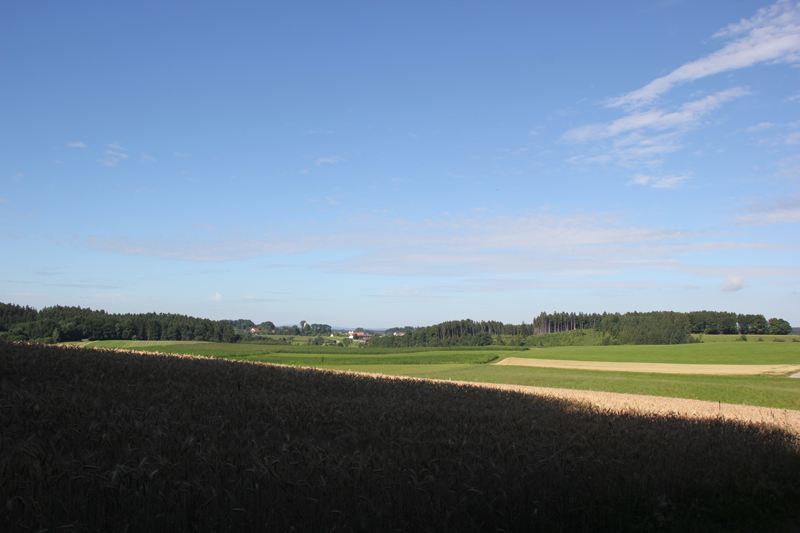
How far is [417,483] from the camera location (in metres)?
4.48

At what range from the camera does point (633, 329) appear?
140000mm

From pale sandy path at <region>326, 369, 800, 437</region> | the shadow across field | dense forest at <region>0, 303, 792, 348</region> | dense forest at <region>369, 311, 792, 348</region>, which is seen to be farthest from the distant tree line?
dense forest at <region>369, 311, 792, 348</region>

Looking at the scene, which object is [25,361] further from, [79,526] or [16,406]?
[79,526]

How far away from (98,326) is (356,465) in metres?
91.5

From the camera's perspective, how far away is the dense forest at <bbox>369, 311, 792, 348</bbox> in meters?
135

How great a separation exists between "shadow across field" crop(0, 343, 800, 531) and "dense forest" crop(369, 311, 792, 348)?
12466 cm

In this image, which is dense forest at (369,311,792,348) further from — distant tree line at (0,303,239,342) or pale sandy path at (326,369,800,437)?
pale sandy path at (326,369,800,437)

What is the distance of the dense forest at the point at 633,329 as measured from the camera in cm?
13525

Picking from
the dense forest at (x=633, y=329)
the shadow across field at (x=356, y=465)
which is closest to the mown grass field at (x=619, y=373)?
the shadow across field at (x=356, y=465)

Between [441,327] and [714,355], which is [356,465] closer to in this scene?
[714,355]

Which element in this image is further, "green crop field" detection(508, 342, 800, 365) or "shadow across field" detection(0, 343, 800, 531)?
"green crop field" detection(508, 342, 800, 365)

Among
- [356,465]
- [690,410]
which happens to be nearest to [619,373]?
[690,410]

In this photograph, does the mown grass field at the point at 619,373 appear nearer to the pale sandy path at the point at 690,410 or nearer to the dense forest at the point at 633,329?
the pale sandy path at the point at 690,410

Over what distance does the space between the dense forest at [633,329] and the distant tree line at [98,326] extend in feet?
158
